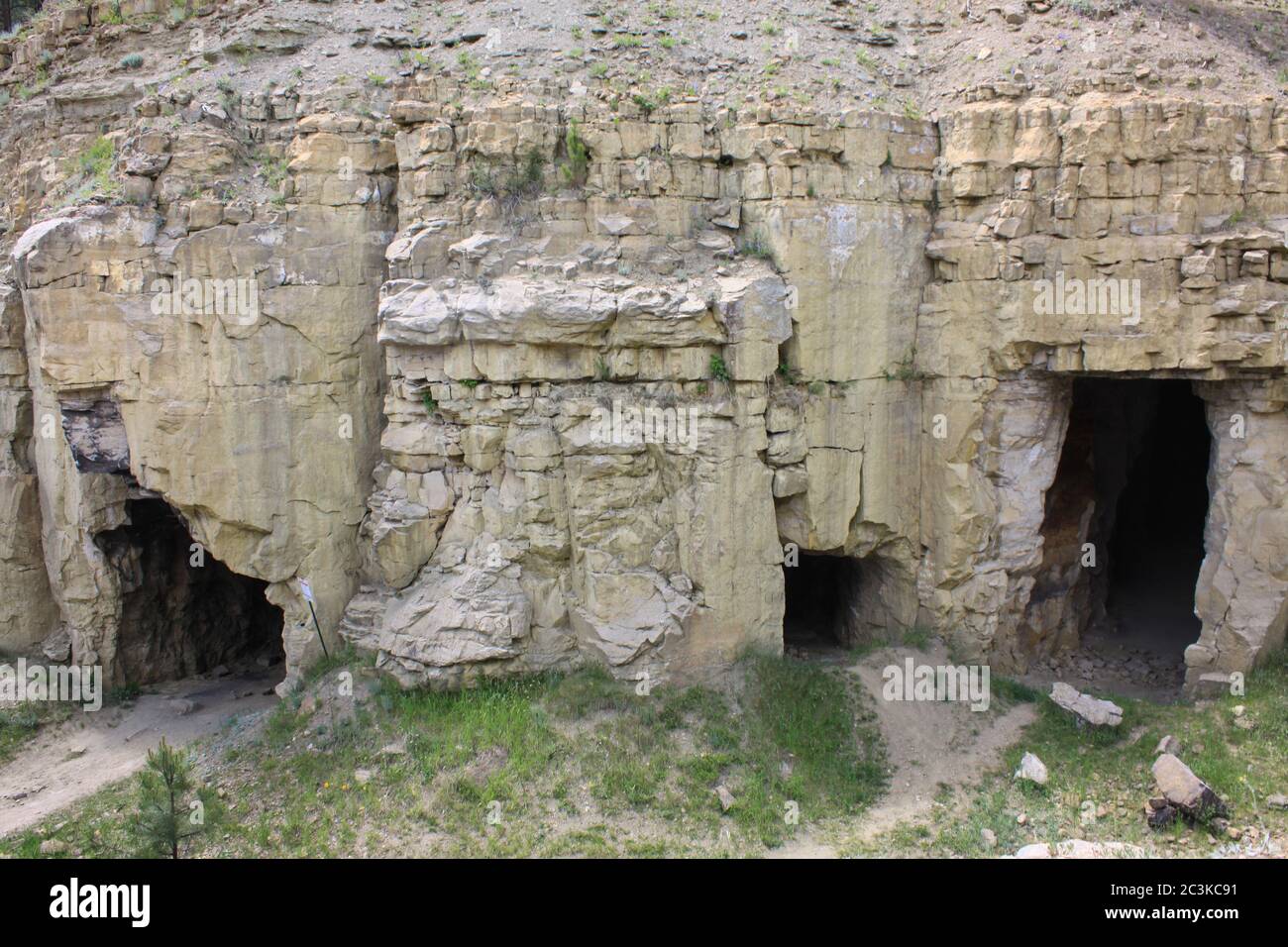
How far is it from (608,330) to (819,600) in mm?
7258

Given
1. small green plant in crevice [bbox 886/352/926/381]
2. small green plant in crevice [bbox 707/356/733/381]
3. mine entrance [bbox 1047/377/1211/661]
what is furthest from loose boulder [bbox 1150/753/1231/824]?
small green plant in crevice [bbox 707/356/733/381]

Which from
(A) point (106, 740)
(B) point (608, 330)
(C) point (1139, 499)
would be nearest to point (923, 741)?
(B) point (608, 330)

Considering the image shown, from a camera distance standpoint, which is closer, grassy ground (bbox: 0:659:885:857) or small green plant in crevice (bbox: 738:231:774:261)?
grassy ground (bbox: 0:659:885:857)

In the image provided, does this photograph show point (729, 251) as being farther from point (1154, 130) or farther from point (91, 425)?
point (91, 425)

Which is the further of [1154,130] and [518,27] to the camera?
[518,27]

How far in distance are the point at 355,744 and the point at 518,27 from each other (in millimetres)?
10706

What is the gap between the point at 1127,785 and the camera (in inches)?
482

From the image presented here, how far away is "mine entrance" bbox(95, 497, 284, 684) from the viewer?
1580 cm

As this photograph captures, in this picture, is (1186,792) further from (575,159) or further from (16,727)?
(16,727)

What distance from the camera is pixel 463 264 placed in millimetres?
13148

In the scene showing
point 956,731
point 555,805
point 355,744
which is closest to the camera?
point 555,805

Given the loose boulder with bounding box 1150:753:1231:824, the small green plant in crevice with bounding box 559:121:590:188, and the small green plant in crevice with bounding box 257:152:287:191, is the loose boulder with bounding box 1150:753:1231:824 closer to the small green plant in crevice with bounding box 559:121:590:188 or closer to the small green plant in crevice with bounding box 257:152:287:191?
the small green plant in crevice with bounding box 559:121:590:188

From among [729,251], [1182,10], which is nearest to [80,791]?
[729,251]

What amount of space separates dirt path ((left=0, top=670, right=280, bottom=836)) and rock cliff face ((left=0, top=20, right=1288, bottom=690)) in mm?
2026
